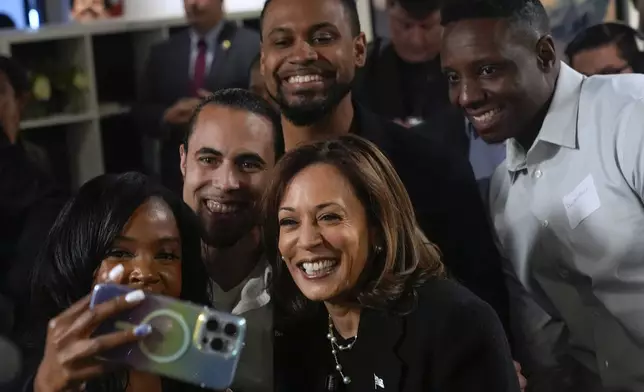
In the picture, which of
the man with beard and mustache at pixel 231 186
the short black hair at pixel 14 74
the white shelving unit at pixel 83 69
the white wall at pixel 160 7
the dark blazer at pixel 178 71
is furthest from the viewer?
the white wall at pixel 160 7

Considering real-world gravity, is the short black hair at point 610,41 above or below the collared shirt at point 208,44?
above

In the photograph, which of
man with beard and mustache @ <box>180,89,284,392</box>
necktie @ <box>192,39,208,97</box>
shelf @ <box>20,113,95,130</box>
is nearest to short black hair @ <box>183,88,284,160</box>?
man with beard and mustache @ <box>180,89,284,392</box>

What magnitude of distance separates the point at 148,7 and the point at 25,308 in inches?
110

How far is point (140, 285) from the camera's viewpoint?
1072 mm

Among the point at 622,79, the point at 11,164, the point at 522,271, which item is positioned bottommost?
the point at 522,271

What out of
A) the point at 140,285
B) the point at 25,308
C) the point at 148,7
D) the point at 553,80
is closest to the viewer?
the point at 140,285

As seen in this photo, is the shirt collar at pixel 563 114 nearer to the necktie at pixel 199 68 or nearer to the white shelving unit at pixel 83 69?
the necktie at pixel 199 68

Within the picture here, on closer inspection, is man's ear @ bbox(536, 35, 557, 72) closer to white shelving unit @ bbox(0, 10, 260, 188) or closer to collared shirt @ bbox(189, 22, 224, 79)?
collared shirt @ bbox(189, 22, 224, 79)

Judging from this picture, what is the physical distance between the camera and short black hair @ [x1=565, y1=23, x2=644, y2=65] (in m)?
2.09

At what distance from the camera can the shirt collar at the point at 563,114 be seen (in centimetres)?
144

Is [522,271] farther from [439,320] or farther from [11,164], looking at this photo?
[11,164]

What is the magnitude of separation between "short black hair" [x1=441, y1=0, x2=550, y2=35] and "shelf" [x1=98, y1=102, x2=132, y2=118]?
177cm

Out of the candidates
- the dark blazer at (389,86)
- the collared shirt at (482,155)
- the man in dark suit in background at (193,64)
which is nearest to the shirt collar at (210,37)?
the man in dark suit in background at (193,64)

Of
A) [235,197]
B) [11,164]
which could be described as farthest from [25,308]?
[11,164]
